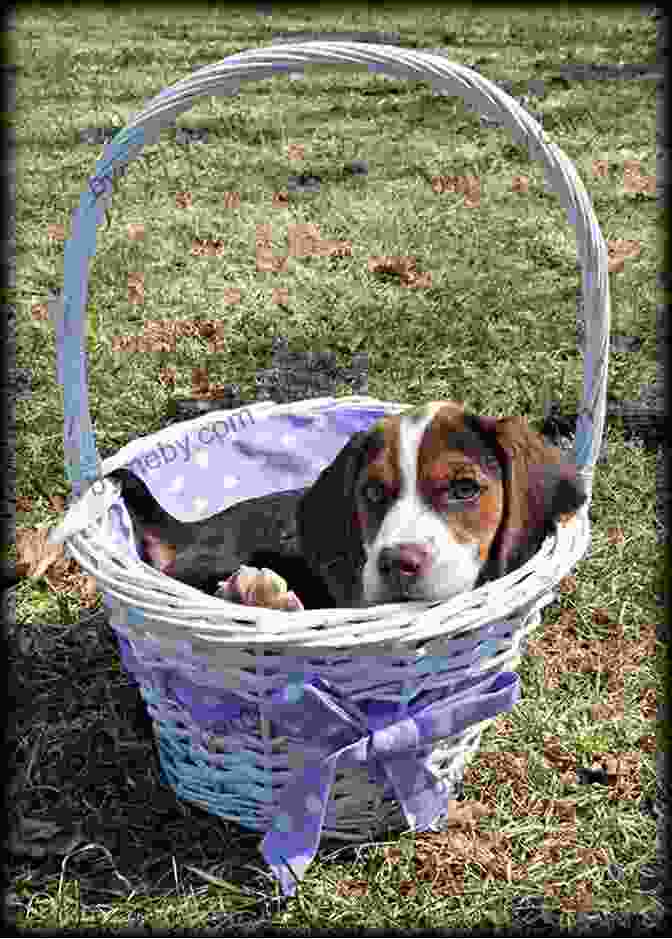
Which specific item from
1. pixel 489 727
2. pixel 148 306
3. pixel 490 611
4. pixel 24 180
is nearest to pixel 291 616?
pixel 490 611

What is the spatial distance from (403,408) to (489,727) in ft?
4.05

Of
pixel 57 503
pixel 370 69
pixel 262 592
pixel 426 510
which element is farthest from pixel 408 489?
pixel 57 503

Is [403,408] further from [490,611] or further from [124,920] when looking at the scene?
[124,920]

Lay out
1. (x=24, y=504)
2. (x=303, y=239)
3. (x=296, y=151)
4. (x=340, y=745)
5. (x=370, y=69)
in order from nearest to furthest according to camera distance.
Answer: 1. (x=340, y=745)
2. (x=370, y=69)
3. (x=24, y=504)
4. (x=303, y=239)
5. (x=296, y=151)

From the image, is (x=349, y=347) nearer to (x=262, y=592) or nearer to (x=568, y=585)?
(x=568, y=585)

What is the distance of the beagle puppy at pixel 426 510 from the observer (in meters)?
2.67

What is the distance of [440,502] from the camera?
110 inches

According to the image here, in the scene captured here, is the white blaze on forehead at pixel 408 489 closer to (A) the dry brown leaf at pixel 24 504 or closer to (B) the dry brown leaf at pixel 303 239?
(A) the dry brown leaf at pixel 24 504

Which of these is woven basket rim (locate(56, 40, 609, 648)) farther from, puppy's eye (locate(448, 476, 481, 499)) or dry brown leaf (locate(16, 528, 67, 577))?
dry brown leaf (locate(16, 528, 67, 577))

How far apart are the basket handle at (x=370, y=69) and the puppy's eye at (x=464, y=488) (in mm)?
364

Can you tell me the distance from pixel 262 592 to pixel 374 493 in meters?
0.42

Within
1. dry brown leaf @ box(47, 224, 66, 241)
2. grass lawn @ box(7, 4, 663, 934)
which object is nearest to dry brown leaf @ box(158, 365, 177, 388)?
grass lawn @ box(7, 4, 663, 934)

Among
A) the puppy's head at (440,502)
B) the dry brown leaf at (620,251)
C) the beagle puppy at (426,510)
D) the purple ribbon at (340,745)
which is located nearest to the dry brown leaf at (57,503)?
the beagle puppy at (426,510)

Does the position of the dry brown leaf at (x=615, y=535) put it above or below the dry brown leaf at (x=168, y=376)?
below
